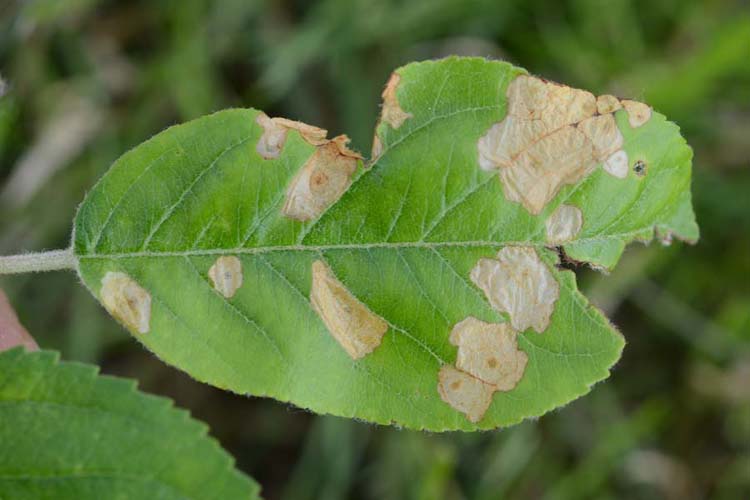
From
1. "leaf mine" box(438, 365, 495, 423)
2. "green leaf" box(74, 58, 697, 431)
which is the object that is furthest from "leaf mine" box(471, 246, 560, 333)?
"leaf mine" box(438, 365, 495, 423)

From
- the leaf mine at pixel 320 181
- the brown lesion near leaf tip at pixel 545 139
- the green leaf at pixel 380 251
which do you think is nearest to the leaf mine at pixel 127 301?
the green leaf at pixel 380 251

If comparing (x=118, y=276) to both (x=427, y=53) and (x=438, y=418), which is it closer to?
(x=438, y=418)

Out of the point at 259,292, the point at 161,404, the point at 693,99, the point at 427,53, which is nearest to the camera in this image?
the point at 161,404

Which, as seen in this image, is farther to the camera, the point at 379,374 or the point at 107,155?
the point at 107,155

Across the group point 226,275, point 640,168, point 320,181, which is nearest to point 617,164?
point 640,168

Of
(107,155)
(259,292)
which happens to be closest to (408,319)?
(259,292)

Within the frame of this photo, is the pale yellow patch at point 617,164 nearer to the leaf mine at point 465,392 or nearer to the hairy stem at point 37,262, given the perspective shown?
the leaf mine at point 465,392

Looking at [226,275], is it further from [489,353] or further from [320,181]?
[489,353]
